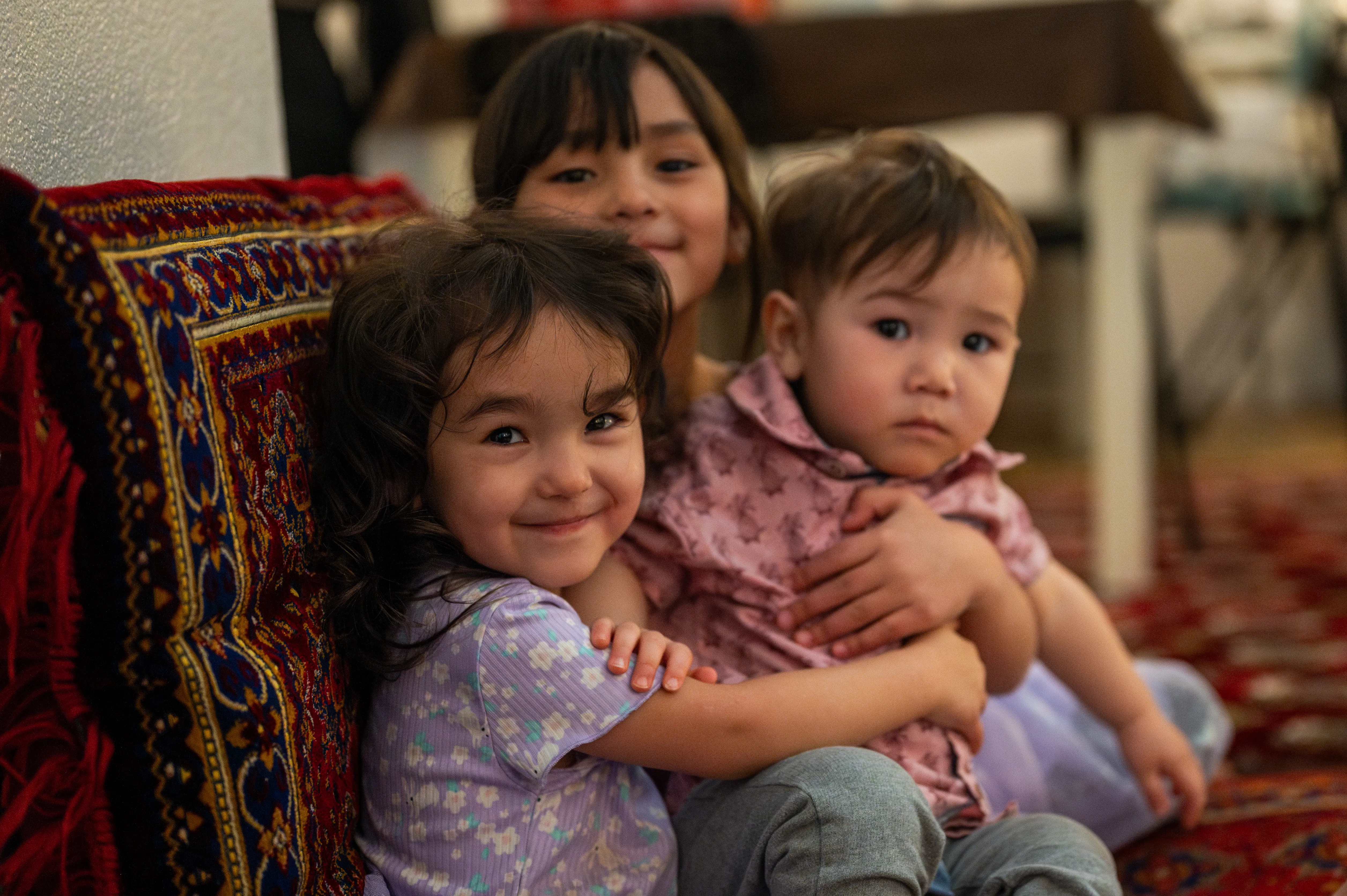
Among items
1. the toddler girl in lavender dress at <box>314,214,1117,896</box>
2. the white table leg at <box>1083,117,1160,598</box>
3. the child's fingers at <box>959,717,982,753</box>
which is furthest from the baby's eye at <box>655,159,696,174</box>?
the white table leg at <box>1083,117,1160,598</box>

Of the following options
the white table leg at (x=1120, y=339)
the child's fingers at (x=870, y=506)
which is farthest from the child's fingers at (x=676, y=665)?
the white table leg at (x=1120, y=339)

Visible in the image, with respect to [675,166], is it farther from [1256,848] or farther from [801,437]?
[1256,848]

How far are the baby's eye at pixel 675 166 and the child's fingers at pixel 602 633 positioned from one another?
45 cm

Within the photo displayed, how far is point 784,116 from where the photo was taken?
76.4 inches

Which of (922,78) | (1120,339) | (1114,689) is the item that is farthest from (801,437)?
(1120,339)

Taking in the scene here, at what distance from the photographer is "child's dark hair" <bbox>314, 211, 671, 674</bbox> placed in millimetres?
759

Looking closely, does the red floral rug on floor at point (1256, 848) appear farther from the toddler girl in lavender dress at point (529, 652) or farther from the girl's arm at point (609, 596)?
the girl's arm at point (609, 596)

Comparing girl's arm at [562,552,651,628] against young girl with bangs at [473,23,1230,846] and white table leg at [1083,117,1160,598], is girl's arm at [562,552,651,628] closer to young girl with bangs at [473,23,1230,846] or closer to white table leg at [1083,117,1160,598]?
young girl with bangs at [473,23,1230,846]

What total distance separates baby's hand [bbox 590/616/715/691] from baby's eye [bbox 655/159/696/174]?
44 cm

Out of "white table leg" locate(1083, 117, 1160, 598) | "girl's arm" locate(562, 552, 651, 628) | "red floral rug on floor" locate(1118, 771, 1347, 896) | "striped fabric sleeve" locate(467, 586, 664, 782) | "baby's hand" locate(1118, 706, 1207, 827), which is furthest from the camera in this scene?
"white table leg" locate(1083, 117, 1160, 598)

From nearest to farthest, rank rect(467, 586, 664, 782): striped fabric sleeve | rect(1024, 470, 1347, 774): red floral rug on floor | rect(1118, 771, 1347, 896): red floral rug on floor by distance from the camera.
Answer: rect(467, 586, 664, 782): striped fabric sleeve
rect(1118, 771, 1347, 896): red floral rug on floor
rect(1024, 470, 1347, 774): red floral rug on floor

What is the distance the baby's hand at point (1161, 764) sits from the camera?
1110mm

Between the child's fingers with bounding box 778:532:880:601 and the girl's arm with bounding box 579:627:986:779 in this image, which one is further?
the child's fingers with bounding box 778:532:880:601

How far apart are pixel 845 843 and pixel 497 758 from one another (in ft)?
0.69
